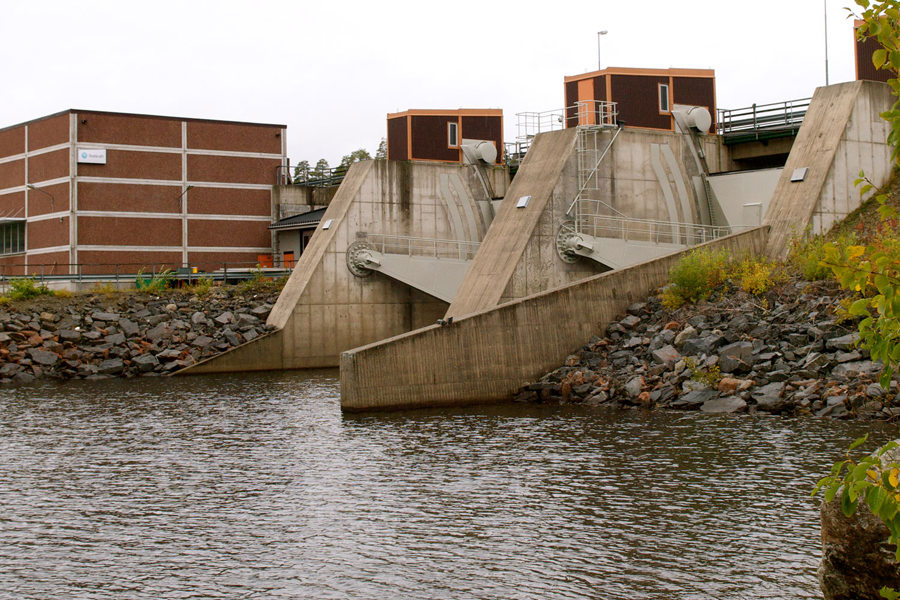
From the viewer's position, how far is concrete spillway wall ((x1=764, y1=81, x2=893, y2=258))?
1113 inches

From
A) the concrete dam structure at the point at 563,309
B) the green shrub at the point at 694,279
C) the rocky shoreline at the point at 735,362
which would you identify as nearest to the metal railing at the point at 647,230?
the concrete dam structure at the point at 563,309

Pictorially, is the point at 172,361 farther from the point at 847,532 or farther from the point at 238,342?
the point at 847,532

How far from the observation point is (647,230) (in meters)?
32.5

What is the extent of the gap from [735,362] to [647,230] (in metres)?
11.0

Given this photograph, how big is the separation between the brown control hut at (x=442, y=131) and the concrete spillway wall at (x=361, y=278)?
13.6ft

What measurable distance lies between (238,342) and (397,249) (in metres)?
7.11

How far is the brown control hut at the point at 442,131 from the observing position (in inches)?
1731

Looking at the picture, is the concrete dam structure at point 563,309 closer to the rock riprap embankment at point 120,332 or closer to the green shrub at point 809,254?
the green shrub at point 809,254

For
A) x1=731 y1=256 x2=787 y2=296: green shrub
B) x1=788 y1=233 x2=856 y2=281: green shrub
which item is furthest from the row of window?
→ x1=788 y1=233 x2=856 y2=281: green shrub

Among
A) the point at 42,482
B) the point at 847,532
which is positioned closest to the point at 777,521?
the point at 847,532

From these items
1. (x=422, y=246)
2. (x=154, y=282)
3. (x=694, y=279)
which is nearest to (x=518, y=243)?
(x=694, y=279)

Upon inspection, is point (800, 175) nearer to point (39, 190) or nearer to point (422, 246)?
point (422, 246)

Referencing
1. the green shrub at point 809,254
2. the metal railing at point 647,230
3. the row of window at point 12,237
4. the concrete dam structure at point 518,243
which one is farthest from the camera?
the row of window at point 12,237

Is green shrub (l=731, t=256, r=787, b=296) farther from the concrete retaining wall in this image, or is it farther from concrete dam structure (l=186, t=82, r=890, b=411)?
the concrete retaining wall
